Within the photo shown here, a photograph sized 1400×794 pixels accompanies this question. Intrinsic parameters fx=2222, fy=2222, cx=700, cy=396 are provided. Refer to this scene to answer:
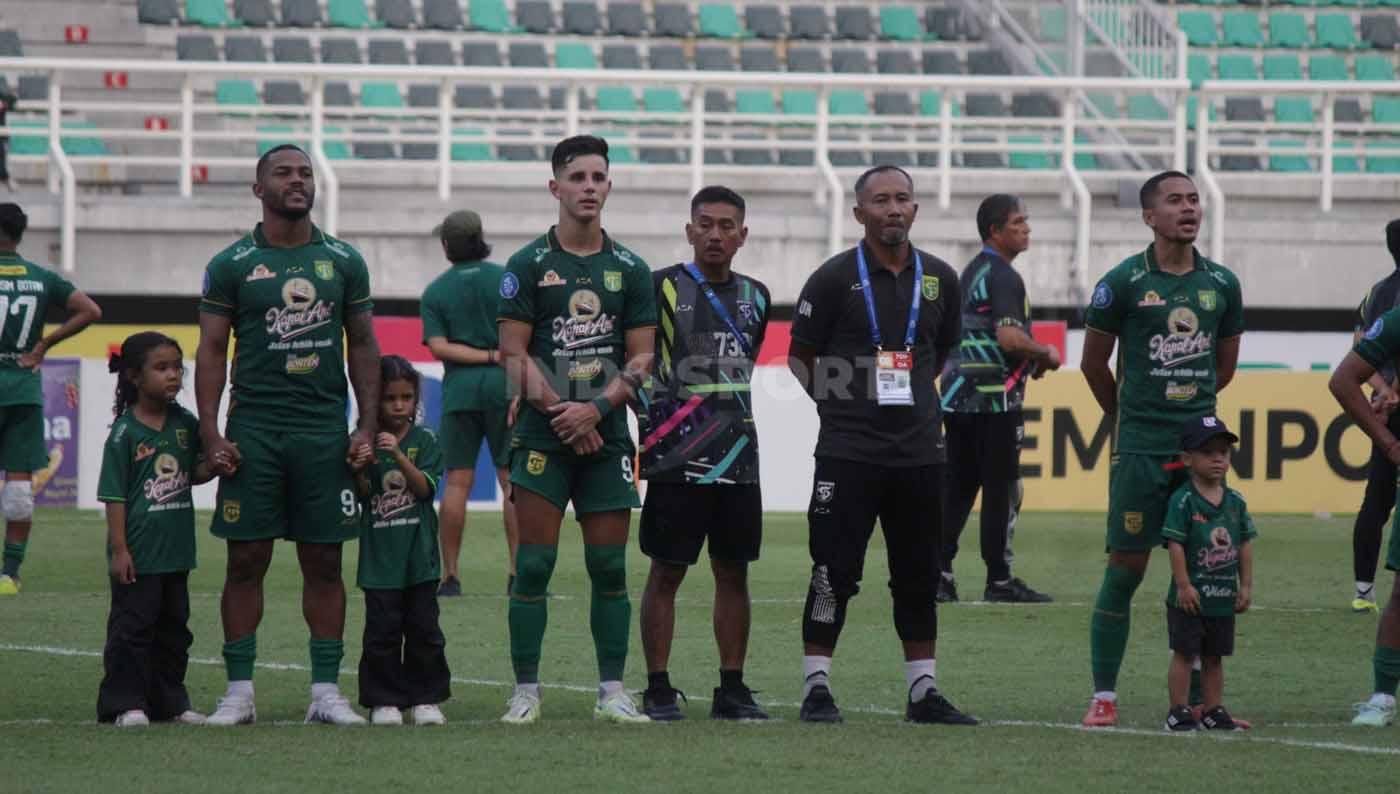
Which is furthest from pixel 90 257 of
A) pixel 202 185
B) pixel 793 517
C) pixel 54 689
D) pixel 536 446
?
pixel 536 446

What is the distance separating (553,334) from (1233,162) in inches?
758

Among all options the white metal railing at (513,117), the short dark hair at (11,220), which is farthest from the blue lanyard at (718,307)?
the white metal railing at (513,117)

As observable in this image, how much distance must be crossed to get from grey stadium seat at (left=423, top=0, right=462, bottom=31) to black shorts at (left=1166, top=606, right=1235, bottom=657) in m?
19.6

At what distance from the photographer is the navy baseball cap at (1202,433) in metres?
7.92

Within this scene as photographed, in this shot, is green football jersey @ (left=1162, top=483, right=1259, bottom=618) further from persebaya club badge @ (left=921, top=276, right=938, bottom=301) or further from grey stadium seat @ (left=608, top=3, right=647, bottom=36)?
grey stadium seat @ (left=608, top=3, right=647, bottom=36)

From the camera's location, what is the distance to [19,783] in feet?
21.8

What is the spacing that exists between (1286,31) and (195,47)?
13.5 meters

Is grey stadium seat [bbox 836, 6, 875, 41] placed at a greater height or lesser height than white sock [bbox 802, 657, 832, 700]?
greater

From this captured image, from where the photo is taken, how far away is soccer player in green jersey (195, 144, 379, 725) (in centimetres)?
795

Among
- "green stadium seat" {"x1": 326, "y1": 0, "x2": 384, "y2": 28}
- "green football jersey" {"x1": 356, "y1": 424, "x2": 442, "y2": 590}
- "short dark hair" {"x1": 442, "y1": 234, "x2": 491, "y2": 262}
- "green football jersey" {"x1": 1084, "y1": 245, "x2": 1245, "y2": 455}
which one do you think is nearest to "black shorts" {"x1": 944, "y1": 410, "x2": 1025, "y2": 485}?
"short dark hair" {"x1": 442, "y1": 234, "x2": 491, "y2": 262}

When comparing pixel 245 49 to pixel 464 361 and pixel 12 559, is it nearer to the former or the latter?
pixel 12 559

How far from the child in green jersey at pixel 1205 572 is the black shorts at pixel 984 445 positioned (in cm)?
424

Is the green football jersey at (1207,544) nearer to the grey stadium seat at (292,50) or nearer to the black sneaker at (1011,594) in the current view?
the black sneaker at (1011,594)

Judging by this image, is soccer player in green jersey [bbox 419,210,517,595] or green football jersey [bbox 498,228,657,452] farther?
soccer player in green jersey [bbox 419,210,517,595]
